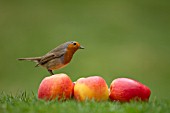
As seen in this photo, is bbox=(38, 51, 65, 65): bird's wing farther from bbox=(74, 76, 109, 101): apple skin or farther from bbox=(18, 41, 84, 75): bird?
bbox=(74, 76, 109, 101): apple skin

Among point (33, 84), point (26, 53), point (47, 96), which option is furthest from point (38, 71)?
point (47, 96)

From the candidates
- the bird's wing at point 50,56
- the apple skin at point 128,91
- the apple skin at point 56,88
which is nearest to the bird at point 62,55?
the bird's wing at point 50,56

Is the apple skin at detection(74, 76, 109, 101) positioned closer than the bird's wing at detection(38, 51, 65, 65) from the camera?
Yes

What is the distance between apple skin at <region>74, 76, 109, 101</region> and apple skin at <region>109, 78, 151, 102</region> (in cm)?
11

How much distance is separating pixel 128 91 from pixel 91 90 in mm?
Result: 379

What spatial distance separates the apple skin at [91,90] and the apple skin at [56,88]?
0.34 feet

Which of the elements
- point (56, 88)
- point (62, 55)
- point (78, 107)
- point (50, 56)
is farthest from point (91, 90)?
point (50, 56)

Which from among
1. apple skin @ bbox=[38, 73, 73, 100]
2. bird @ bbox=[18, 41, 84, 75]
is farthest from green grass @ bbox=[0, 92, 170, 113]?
bird @ bbox=[18, 41, 84, 75]

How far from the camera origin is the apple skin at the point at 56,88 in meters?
4.08

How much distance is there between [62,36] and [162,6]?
205 inches

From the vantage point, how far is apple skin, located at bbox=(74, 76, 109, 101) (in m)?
4.04

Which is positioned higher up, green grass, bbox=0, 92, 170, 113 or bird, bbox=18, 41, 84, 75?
bird, bbox=18, 41, 84, 75

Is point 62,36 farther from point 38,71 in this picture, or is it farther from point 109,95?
point 109,95

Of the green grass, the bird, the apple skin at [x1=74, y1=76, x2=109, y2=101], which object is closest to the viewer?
the green grass
